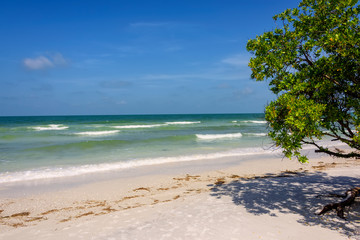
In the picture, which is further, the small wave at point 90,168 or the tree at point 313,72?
the small wave at point 90,168

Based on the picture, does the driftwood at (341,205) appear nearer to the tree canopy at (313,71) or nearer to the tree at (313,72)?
the tree at (313,72)

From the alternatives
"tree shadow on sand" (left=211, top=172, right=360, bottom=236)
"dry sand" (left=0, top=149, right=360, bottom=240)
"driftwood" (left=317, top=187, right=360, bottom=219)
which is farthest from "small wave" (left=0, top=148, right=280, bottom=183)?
"driftwood" (left=317, top=187, right=360, bottom=219)

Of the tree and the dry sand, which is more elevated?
the tree

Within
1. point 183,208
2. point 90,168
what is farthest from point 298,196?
point 90,168

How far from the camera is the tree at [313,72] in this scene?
5074 millimetres

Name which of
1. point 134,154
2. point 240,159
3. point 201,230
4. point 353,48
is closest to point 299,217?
point 201,230

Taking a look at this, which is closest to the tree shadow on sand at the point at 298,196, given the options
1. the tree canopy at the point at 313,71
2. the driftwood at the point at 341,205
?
the driftwood at the point at 341,205

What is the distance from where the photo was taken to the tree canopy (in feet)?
16.6

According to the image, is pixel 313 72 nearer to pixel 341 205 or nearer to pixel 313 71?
pixel 313 71

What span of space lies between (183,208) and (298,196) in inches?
151

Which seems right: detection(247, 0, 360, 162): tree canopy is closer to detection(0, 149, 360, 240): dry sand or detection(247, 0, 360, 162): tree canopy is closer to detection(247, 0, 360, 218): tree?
detection(247, 0, 360, 218): tree

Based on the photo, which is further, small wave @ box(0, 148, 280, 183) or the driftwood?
small wave @ box(0, 148, 280, 183)

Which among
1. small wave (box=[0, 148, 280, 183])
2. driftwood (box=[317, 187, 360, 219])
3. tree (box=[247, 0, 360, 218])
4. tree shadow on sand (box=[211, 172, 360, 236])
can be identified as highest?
tree (box=[247, 0, 360, 218])

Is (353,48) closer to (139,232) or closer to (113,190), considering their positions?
(139,232)
